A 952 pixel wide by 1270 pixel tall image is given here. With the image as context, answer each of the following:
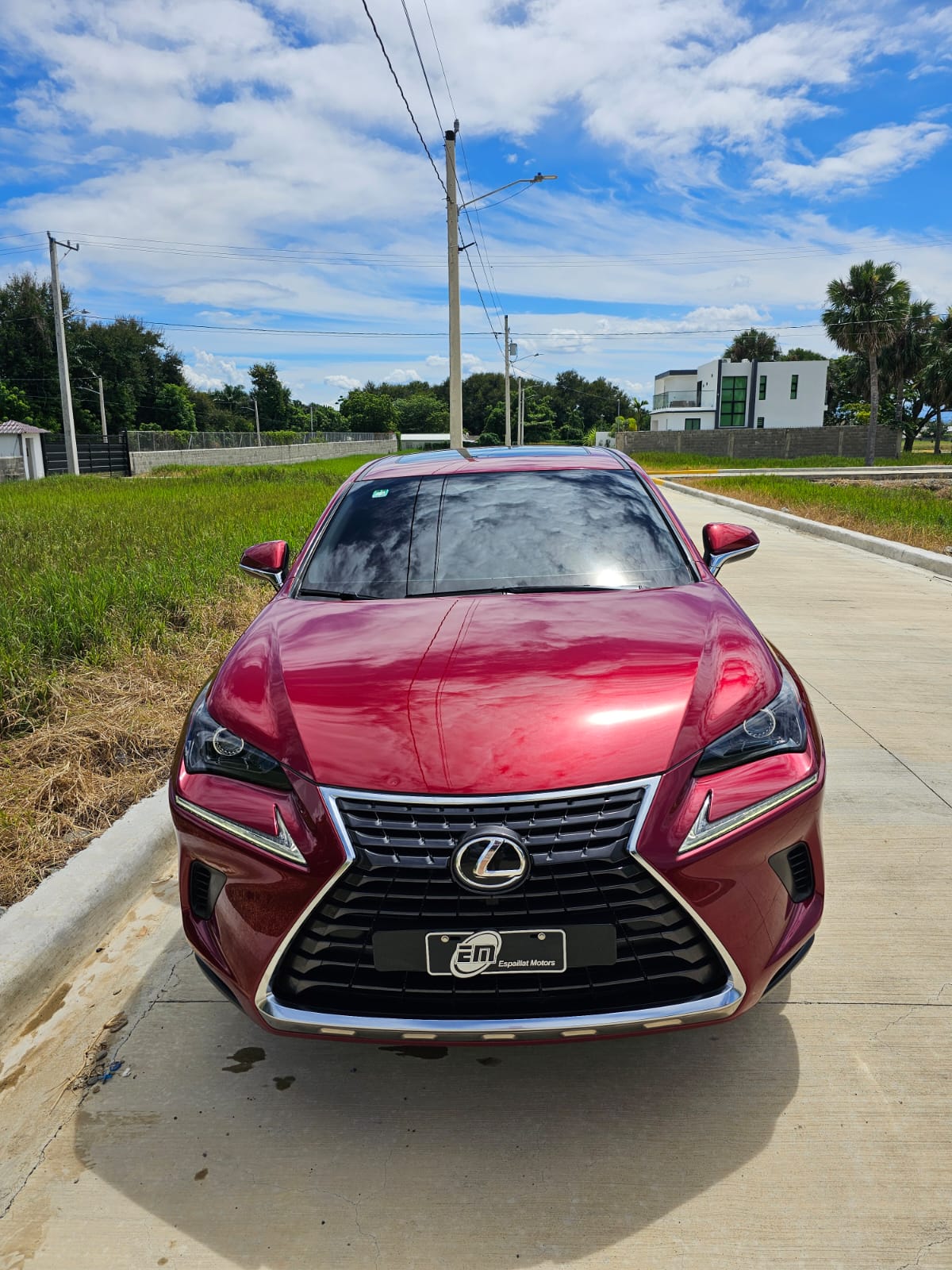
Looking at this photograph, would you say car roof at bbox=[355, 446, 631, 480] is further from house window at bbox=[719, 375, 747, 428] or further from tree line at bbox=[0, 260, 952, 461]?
house window at bbox=[719, 375, 747, 428]

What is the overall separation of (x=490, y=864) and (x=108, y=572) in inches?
275

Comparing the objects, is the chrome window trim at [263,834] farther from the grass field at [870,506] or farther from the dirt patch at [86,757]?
the grass field at [870,506]

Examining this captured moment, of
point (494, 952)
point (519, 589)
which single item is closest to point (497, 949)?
point (494, 952)

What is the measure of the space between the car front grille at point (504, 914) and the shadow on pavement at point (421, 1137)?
430 mm

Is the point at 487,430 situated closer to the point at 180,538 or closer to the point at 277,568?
the point at 180,538

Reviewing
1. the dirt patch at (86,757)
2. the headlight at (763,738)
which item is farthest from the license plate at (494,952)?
the dirt patch at (86,757)

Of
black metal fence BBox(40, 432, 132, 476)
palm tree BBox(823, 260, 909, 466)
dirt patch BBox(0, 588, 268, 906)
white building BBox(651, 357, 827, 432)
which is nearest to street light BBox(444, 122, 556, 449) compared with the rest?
dirt patch BBox(0, 588, 268, 906)

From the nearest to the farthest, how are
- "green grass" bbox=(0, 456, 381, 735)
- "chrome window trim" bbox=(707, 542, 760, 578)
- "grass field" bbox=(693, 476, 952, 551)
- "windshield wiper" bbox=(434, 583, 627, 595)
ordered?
"windshield wiper" bbox=(434, 583, 627, 595)
"chrome window trim" bbox=(707, 542, 760, 578)
"green grass" bbox=(0, 456, 381, 735)
"grass field" bbox=(693, 476, 952, 551)

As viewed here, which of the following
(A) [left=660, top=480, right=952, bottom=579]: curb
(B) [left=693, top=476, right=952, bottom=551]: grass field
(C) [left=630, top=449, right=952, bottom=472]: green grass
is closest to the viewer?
(A) [left=660, top=480, right=952, bottom=579]: curb

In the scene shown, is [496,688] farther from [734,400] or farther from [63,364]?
[734,400]

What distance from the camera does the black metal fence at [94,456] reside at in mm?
40562

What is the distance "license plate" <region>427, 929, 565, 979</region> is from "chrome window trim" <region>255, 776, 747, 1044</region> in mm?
108

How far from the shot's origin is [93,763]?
4375mm

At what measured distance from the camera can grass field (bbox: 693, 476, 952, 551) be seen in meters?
14.4
